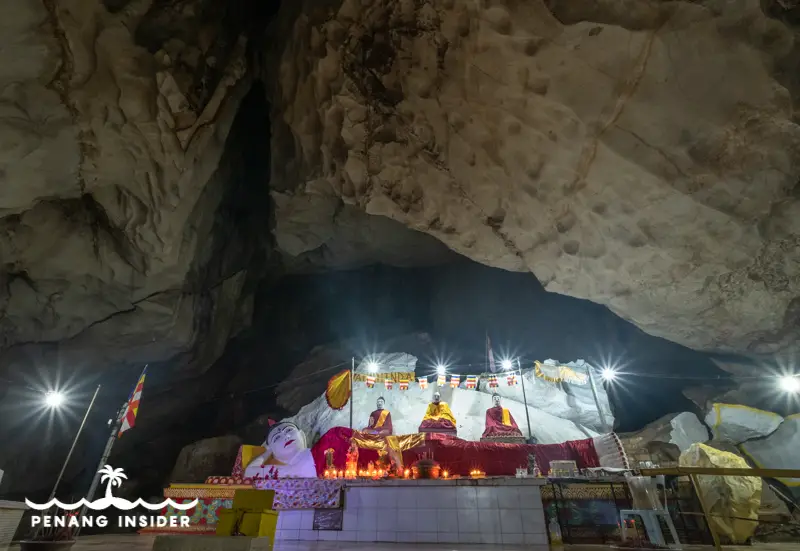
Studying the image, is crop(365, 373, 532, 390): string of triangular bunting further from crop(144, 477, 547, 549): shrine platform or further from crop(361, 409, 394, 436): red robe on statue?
crop(144, 477, 547, 549): shrine platform

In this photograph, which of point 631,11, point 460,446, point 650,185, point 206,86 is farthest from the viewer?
point 460,446

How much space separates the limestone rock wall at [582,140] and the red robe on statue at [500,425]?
493 centimetres

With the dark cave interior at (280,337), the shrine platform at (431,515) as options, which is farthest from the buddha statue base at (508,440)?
the dark cave interior at (280,337)

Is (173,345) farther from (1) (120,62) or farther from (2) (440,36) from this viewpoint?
(2) (440,36)

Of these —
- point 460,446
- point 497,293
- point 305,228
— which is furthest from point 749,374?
point 305,228

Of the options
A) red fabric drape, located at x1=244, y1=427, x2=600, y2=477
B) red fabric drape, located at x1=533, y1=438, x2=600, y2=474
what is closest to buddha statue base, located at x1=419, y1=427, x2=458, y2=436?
red fabric drape, located at x1=244, y1=427, x2=600, y2=477

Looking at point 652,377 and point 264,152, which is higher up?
point 264,152

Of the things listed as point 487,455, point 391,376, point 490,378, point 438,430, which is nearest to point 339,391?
point 391,376

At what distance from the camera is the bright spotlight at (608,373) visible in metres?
14.9

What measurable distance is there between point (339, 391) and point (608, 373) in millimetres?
9916

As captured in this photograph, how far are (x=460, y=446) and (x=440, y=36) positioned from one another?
804cm

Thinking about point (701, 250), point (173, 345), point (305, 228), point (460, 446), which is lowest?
point (460, 446)

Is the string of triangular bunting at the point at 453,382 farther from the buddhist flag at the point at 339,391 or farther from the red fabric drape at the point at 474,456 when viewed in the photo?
the red fabric drape at the point at 474,456

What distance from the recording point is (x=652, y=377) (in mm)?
14469
